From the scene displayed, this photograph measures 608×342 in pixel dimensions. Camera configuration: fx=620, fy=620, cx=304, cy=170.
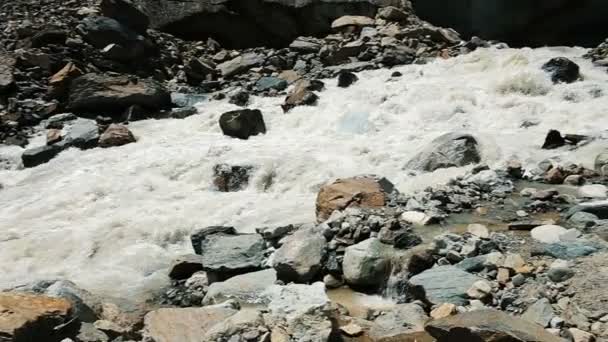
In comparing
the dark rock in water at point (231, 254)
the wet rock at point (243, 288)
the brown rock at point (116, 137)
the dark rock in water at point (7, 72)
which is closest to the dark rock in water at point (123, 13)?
the dark rock in water at point (7, 72)

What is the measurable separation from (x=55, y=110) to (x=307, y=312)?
866 centimetres

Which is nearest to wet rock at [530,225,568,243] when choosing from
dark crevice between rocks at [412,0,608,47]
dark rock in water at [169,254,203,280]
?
A: dark rock in water at [169,254,203,280]

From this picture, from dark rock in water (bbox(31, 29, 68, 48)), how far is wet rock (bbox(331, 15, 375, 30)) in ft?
20.6

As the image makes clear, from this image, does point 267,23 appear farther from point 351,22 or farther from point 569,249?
point 569,249

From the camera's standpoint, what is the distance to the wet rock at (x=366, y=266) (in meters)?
4.75

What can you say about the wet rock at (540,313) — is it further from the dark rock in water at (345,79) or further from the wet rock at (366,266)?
the dark rock in water at (345,79)

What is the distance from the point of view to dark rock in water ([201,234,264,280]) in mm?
5266

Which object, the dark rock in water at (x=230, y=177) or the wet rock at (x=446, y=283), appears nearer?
the wet rock at (x=446, y=283)

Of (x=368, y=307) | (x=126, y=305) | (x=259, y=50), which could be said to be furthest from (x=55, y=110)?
(x=368, y=307)

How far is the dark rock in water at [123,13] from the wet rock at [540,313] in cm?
1176

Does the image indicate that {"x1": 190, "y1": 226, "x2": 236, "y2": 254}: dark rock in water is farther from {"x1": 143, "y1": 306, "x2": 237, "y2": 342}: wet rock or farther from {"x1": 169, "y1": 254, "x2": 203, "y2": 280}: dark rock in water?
{"x1": 143, "y1": 306, "x2": 237, "y2": 342}: wet rock

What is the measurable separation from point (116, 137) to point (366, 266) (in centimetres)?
622

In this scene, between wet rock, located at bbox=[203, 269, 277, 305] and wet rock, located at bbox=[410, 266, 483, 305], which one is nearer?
wet rock, located at bbox=[410, 266, 483, 305]

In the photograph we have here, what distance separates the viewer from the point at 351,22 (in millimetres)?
15047
